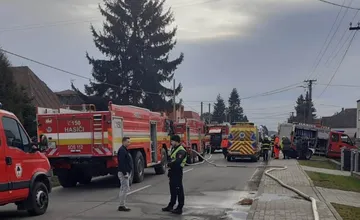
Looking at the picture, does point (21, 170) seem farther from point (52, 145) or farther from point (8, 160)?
point (52, 145)

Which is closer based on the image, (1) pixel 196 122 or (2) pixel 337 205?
(2) pixel 337 205

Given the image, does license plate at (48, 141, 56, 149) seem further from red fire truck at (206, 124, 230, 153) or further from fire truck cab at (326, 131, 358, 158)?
red fire truck at (206, 124, 230, 153)

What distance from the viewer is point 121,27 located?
47.0m

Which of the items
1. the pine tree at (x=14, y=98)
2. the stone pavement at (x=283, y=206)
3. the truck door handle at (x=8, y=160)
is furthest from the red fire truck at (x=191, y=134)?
the truck door handle at (x=8, y=160)

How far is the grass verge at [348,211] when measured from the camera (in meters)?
10.2

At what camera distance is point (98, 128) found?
15.4 m

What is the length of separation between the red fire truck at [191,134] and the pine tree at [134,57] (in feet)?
42.4

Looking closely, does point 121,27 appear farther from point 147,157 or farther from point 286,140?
point 147,157

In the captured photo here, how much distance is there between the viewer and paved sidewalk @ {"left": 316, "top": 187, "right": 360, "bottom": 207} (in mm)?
13020

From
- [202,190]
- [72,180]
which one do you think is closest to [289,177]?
[202,190]

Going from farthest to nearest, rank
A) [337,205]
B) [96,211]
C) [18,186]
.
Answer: [337,205] < [96,211] < [18,186]

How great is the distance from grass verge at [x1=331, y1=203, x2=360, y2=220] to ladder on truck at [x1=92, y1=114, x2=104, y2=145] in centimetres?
736

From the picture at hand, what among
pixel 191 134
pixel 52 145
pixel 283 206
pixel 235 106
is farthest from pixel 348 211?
pixel 235 106

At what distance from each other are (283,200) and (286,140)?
2318cm
